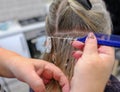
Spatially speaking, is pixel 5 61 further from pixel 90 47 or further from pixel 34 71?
pixel 90 47

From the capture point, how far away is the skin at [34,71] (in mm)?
765

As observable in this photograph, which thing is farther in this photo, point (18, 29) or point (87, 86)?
point (18, 29)

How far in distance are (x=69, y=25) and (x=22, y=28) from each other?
1597mm

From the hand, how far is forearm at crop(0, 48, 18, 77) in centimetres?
34

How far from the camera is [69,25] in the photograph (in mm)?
991

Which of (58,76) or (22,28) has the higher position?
(58,76)

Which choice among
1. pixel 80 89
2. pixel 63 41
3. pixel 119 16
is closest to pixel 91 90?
pixel 80 89

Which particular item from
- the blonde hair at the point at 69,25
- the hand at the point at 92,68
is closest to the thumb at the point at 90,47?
the hand at the point at 92,68

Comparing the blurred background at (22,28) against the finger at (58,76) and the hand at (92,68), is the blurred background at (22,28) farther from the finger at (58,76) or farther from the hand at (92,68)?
the hand at (92,68)

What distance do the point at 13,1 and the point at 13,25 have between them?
28cm

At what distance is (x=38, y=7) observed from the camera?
2818mm

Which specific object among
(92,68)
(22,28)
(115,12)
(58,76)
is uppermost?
(92,68)

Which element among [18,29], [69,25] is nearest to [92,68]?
[69,25]

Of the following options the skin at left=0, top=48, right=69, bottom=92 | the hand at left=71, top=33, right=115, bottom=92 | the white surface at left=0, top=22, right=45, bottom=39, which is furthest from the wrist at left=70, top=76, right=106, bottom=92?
the white surface at left=0, top=22, right=45, bottom=39
